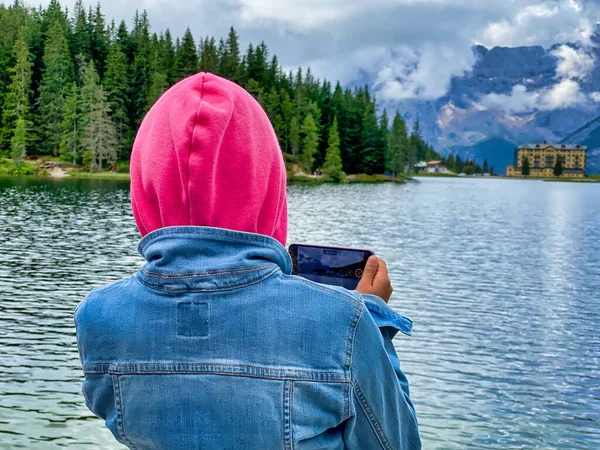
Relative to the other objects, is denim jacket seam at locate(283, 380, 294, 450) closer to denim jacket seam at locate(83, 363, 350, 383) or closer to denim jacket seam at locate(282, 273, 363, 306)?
denim jacket seam at locate(83, 363, 350, 383)

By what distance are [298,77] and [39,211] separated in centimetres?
7938

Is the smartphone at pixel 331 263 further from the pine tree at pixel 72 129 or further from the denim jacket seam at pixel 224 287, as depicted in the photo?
the pine tree at pixel 72 129

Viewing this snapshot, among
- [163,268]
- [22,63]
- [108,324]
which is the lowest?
[108,324]

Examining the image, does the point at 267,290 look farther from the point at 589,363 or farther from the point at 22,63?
the point at 22,63

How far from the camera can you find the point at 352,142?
11006 cm

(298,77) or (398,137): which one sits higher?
(298,77)

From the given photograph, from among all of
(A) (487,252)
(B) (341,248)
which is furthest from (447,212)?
(B) (341,248)

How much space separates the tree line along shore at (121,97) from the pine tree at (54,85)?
0.42 ft

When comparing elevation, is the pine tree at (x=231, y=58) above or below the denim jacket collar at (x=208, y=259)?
above

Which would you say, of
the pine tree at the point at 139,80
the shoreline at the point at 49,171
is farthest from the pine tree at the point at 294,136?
the shoreline at the point at 49,171

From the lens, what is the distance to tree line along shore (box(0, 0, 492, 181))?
8450cm

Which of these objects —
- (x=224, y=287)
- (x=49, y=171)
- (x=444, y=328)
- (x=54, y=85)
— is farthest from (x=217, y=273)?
(x=54, y=85)

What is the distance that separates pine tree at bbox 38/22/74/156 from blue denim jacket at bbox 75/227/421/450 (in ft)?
289

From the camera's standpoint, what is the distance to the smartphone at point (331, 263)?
193 centimetres
